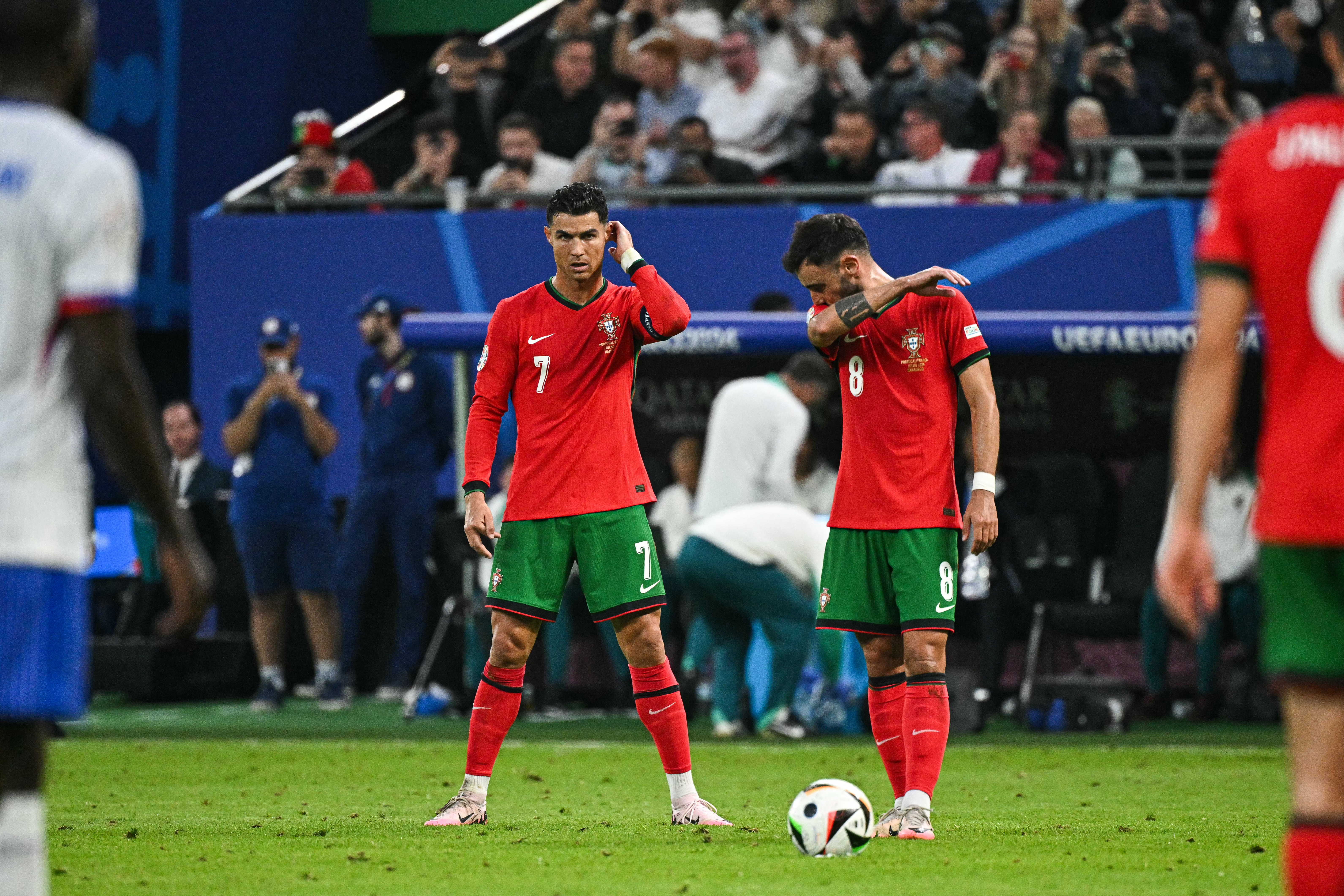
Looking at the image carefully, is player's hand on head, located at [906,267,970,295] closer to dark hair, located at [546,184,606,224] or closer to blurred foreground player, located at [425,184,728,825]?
blurred foreground player, located at [425,184,728,825]

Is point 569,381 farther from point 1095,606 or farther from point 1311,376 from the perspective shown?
point 1095,606

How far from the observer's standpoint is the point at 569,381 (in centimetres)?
725

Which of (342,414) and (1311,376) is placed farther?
(342,414)

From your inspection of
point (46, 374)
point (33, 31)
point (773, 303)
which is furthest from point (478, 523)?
point (773, 303)

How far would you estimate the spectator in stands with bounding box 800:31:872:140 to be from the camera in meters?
16.0

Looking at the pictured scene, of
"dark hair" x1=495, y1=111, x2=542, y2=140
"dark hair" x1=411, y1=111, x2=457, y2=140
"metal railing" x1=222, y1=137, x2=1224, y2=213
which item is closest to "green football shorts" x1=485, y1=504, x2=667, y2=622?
"metal railing" x1=222, y1=137, x2=1224, y2=213

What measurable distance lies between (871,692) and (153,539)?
8778 mm

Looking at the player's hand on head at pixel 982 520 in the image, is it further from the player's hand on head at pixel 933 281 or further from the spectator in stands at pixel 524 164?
the spectator in stands at pixel 524 164

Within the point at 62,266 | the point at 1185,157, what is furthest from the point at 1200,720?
the point at 62,266

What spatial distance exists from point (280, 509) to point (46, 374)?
33.1 feet

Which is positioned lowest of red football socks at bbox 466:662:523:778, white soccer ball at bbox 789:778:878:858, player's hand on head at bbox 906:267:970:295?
white soccer ball at bbox 789:778:878:858

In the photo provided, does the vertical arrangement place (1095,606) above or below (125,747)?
above

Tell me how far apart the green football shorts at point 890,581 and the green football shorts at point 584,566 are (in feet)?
2.38

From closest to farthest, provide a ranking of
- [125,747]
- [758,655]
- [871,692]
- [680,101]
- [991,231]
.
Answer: [871,692]
[125,747]
[758,655]
[991,231]
[680,101]
